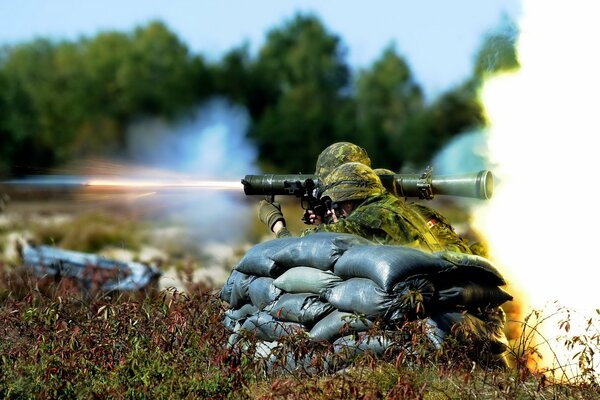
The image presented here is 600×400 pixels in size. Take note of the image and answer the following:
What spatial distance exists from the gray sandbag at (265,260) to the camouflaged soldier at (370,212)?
21cm

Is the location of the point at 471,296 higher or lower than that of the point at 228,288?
higher

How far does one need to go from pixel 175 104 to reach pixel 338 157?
9.72m

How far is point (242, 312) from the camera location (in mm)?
9234

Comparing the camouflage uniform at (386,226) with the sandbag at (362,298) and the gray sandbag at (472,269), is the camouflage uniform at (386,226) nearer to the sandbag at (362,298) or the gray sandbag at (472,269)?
the gray sandbag at (472,269)

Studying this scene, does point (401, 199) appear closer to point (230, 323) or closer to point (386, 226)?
point (386, 226)

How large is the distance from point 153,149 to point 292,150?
4037mm

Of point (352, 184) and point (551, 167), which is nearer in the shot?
point (352, 184)

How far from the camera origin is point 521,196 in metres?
9.84

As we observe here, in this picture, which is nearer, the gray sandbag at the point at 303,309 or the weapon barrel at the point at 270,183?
the gray sandbag at the point at 303,309

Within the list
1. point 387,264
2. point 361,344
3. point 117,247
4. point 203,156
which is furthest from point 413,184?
point 117,247

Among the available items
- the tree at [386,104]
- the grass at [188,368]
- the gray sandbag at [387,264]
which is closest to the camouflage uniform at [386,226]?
the gray sandbag at [387,264]

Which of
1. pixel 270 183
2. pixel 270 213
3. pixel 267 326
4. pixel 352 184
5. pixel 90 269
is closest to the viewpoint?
pixel 267 326

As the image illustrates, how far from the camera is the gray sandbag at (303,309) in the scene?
27.1ft

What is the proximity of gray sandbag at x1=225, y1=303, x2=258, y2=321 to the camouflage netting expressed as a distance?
0.06 meters
